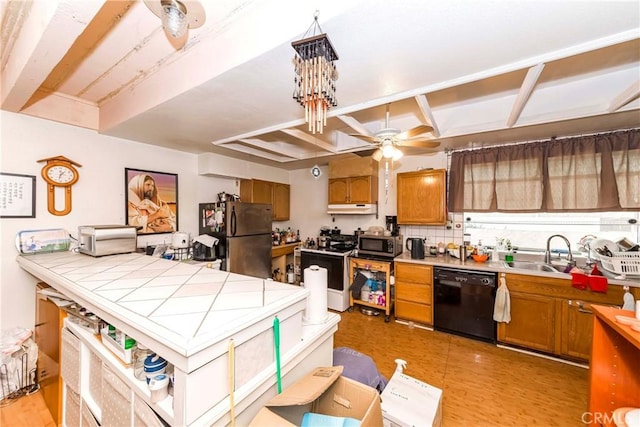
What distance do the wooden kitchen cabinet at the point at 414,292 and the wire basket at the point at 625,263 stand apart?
1.56 metres

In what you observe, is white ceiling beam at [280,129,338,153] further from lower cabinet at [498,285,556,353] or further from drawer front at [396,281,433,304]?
lower cabinet at [498,285,556,353]

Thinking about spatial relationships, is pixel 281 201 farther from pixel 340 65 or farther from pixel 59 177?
pixel 340 65

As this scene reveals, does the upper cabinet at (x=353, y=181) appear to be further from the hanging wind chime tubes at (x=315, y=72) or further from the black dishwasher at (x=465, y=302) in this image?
the hanging wind chime tubes at (x=315, y=72)

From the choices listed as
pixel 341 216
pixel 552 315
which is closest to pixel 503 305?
pixel 552 315

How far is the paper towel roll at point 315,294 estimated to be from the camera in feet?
4.34

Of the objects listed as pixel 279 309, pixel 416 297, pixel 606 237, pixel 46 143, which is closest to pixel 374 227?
pixel 416 297

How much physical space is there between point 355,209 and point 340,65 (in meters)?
2.57

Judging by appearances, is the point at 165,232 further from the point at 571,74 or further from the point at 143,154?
the point at 571,74

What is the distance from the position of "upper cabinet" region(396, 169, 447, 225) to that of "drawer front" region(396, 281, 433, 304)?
88 centimetres

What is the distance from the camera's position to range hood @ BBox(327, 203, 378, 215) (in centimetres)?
380

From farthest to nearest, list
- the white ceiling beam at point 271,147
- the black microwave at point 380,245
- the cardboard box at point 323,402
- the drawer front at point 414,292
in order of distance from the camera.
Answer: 1. the black microwave at point 380,245
2. the white ceiling beam at point 271,147
3. the drawer front at point 414,292
4. the cardboard box at point 323,402

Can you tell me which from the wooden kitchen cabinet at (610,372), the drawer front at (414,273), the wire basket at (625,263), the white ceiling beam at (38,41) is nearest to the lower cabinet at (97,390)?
the white ceiling beam at (38,41)

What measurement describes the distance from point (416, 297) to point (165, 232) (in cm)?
341

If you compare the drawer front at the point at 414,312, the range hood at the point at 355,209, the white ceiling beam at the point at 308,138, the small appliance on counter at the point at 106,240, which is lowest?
the drawer front at the point at 414,312
